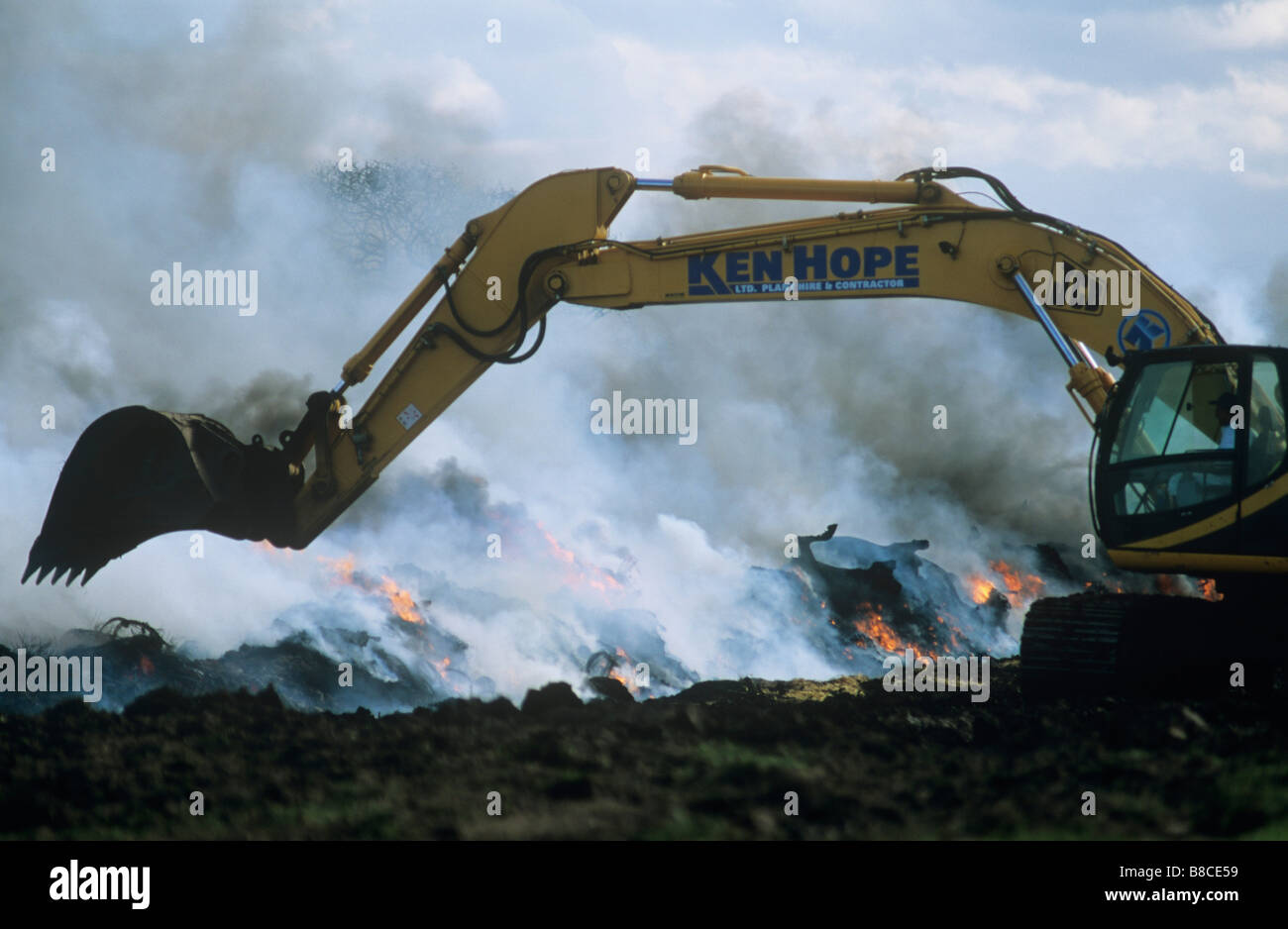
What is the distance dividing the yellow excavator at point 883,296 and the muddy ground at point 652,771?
100 centimetres

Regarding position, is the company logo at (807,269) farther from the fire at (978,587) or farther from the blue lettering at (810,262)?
the fire at (978,587)

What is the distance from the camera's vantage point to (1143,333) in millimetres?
9875

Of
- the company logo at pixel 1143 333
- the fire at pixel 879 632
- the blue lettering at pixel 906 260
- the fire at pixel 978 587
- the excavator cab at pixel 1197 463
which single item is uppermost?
the blue lettering at pixel 906 260

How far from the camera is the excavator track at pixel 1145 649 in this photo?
9844 millimetres

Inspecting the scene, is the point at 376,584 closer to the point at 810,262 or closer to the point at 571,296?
the point at 571,296

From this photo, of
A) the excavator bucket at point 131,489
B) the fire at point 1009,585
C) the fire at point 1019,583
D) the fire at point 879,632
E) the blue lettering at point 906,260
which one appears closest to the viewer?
the blue lettering at point 906,260

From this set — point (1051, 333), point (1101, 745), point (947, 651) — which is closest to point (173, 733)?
point (1101, 745)

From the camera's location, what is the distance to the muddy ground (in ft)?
22.8

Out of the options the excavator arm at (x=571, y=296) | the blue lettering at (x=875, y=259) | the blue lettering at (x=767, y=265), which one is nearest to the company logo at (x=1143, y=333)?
the excavator arm at (x=571, y=296)

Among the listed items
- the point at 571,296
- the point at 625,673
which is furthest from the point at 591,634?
the point at 571,296

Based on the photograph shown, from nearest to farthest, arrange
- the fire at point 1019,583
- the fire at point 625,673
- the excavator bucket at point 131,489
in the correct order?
the excavator bucket at point 131,489 < the fire at point 625,673 < the fire at point 1019,583

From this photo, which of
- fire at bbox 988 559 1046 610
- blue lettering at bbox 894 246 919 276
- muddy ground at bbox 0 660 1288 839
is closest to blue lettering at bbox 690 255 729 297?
blue lettering at bbox 894 246 919 276

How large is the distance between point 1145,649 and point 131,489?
26.5 feet
